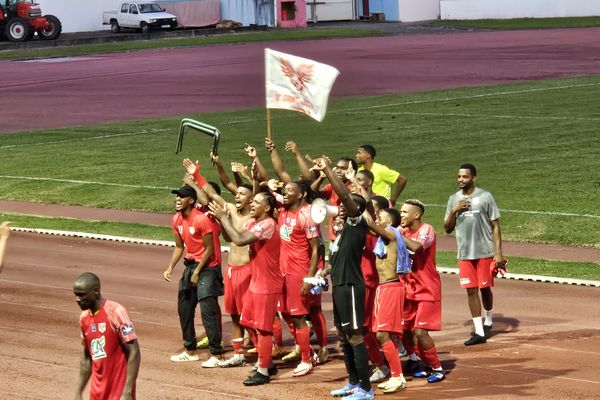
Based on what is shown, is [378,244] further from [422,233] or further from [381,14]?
[381,14]

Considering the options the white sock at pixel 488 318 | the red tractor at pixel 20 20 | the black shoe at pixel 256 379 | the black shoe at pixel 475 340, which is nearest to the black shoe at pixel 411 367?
the black shoe at pixel 475 340

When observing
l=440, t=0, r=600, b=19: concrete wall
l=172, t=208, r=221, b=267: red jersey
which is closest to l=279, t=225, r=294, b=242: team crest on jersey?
l=172, t=208, r=221, b=267: red jersey

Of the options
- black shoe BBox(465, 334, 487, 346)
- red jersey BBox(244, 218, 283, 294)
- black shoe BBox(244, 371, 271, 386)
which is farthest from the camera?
black shoe BBox(465, 334, 487, 346)

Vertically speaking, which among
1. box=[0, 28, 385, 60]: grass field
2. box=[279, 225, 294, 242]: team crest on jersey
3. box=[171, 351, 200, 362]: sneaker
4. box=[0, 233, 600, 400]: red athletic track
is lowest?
box=[0, 233, 600, 400]: red athletic track

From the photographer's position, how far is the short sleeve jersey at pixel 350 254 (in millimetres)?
12820

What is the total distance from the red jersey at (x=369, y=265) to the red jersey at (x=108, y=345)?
374cm

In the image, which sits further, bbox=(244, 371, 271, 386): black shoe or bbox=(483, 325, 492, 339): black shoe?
bbox=(483, 325, 492, 339): black shoe

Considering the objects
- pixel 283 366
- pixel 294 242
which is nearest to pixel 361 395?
pixel 283 366

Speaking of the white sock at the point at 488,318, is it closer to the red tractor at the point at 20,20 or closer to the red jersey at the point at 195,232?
the red jersey at the point at 195,232

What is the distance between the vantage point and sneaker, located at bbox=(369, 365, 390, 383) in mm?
13750

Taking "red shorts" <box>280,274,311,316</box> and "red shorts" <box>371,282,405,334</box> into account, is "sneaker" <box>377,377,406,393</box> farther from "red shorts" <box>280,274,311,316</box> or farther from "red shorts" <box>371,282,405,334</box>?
"red shorts" <box>280,274,311,316</box>

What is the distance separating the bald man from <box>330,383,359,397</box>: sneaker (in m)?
3.20

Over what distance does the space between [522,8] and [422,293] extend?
7230 centimetres

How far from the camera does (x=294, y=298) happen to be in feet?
46.5
